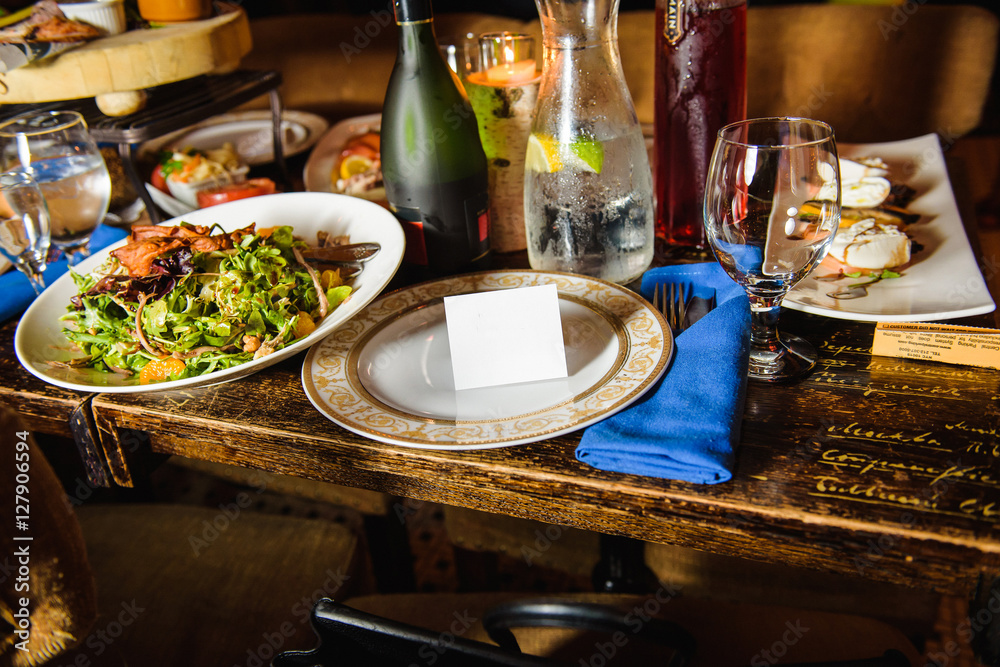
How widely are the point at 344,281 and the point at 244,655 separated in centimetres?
51

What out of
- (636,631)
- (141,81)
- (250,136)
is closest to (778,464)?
(636,631)

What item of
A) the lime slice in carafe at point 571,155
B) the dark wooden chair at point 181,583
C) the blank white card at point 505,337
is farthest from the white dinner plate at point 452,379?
the dark wooden chair at point 181,583

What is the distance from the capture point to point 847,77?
6.66ft

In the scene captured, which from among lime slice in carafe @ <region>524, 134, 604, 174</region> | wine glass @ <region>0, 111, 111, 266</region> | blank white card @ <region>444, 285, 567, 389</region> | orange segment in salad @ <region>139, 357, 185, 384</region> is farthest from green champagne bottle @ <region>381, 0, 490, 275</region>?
wine glass @ <region>0, 111, 111, 266</region>

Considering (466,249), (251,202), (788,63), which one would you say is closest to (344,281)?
(466,249)

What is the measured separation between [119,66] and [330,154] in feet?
1.35

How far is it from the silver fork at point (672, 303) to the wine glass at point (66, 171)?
0.82 meters

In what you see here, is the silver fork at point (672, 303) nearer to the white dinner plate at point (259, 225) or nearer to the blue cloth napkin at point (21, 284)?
the white dinner plate at point (259, 225)

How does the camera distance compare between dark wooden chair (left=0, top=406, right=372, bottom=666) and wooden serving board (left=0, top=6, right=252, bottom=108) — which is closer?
dark wooden chair (left=0, top=406, right=372, bottom=666)

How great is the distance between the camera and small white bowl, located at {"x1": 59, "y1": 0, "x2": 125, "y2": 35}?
1193 millimetres

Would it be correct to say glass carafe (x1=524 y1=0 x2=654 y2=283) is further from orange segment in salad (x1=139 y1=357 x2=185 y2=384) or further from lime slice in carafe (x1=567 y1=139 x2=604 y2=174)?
orange segment in salad (x1=139 y1=357 x2=185 y2=384)

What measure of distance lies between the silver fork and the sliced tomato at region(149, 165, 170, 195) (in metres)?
1.02

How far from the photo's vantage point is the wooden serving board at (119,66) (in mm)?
1077

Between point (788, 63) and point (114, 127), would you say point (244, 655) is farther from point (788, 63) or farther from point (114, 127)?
point (788, 63)
